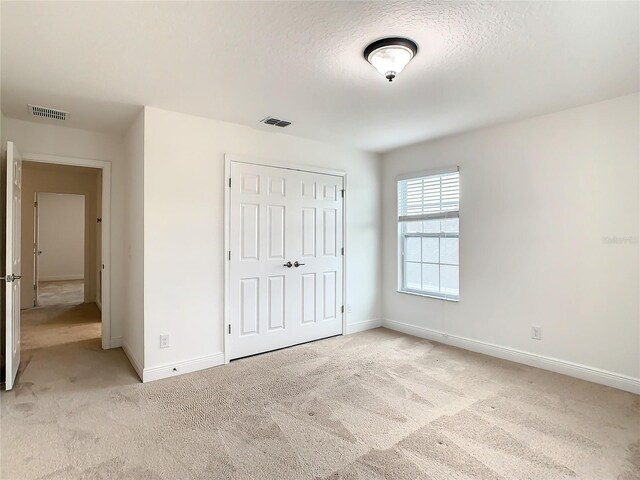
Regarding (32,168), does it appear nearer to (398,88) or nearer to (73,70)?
(73,70)

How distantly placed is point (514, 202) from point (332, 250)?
2.11 meters

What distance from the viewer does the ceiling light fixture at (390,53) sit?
204 cm

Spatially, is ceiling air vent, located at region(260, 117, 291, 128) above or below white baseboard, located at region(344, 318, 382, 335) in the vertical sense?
above

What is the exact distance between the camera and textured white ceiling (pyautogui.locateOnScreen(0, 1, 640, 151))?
1.81 meters

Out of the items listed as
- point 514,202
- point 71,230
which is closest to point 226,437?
point 514,202

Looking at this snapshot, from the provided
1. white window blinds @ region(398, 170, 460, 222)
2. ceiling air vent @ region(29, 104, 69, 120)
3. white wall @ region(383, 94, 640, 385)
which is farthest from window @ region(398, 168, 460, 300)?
ceiling air vent @ region(29, 104, 69, 120)

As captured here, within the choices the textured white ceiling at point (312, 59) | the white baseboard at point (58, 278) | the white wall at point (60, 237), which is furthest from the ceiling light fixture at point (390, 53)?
the white baseboard at point (58, 278)

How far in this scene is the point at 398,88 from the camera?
2721 millimetres

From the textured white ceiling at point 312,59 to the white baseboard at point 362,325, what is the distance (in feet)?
8.67

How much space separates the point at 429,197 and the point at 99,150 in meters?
3.95

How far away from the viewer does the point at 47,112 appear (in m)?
3.23

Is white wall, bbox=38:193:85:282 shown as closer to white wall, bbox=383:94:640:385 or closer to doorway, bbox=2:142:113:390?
doorway, bbox=2:142:113:390

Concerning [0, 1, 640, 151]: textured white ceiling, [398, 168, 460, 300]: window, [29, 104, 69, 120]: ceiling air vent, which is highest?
[0, 1, 640, 151]: textured white ceiling

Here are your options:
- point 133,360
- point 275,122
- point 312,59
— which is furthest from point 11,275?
point 312,59
